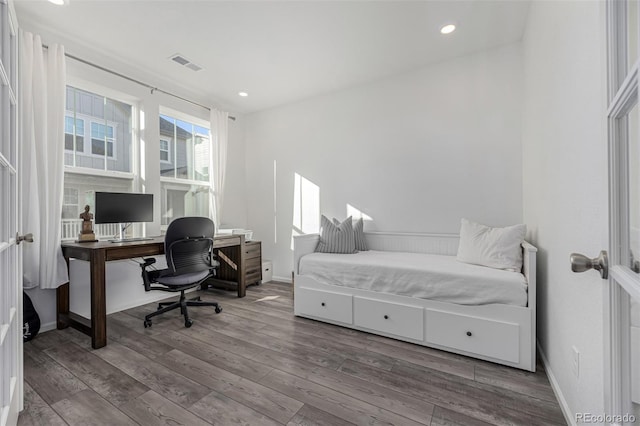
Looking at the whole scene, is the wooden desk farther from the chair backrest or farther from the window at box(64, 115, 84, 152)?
the window at box(64, 115, 84, 152)

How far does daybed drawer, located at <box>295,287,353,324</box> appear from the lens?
2355 mm

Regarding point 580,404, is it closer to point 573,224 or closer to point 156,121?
point 573,224

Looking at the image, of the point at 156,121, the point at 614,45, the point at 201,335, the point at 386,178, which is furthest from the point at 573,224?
the point at 156,121

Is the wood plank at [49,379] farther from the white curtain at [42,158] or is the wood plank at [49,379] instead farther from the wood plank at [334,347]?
the wood plank at [334,347]

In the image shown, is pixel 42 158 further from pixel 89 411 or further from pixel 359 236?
pixel 359 236

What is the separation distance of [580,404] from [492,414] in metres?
0.36

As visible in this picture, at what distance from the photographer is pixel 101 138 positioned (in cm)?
284

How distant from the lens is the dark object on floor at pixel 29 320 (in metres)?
2.15

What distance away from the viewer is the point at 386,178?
10.3 ft

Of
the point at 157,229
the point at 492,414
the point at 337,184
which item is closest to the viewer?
the point at 492,414

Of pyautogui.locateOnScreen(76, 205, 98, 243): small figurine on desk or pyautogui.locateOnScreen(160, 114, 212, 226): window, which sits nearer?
pyautogui.locateOnScreen(76, 205, 98, 243): small figurine on desk

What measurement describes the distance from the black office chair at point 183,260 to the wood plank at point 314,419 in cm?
150

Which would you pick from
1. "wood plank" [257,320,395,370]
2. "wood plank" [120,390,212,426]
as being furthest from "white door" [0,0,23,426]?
"wood plank" [257,320,395,370]

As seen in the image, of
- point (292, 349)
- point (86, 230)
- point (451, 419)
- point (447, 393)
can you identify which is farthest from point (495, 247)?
point (86, 230)
